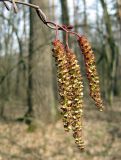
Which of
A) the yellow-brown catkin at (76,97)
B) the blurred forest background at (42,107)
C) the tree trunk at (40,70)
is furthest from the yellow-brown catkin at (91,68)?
the tree trunk at (40,70)

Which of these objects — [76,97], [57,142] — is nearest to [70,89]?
[76,97]

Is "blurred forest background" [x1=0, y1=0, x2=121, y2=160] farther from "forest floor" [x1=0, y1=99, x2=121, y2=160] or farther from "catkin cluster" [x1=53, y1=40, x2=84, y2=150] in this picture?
"catkin cluster" [x1=53, y1=40, x2=84, y2=150]

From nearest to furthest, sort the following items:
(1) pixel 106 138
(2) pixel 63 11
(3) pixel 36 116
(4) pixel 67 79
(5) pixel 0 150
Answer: (4) pixel 67 79, (5) pixel 0 150, (1) pixel 106 138, (3) pixel 36 116, (2) pixel 63 11

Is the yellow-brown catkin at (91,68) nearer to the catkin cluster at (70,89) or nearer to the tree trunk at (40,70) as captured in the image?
the catkin cluster at (70,89)

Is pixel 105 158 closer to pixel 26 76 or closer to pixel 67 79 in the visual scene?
pixel 26 76

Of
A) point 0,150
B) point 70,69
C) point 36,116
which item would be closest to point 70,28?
point 70,69

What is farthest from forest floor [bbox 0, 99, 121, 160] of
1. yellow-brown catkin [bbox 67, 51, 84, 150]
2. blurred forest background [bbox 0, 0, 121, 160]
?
yellow-brown catkin [bbox 67, 51, 84, 150]
